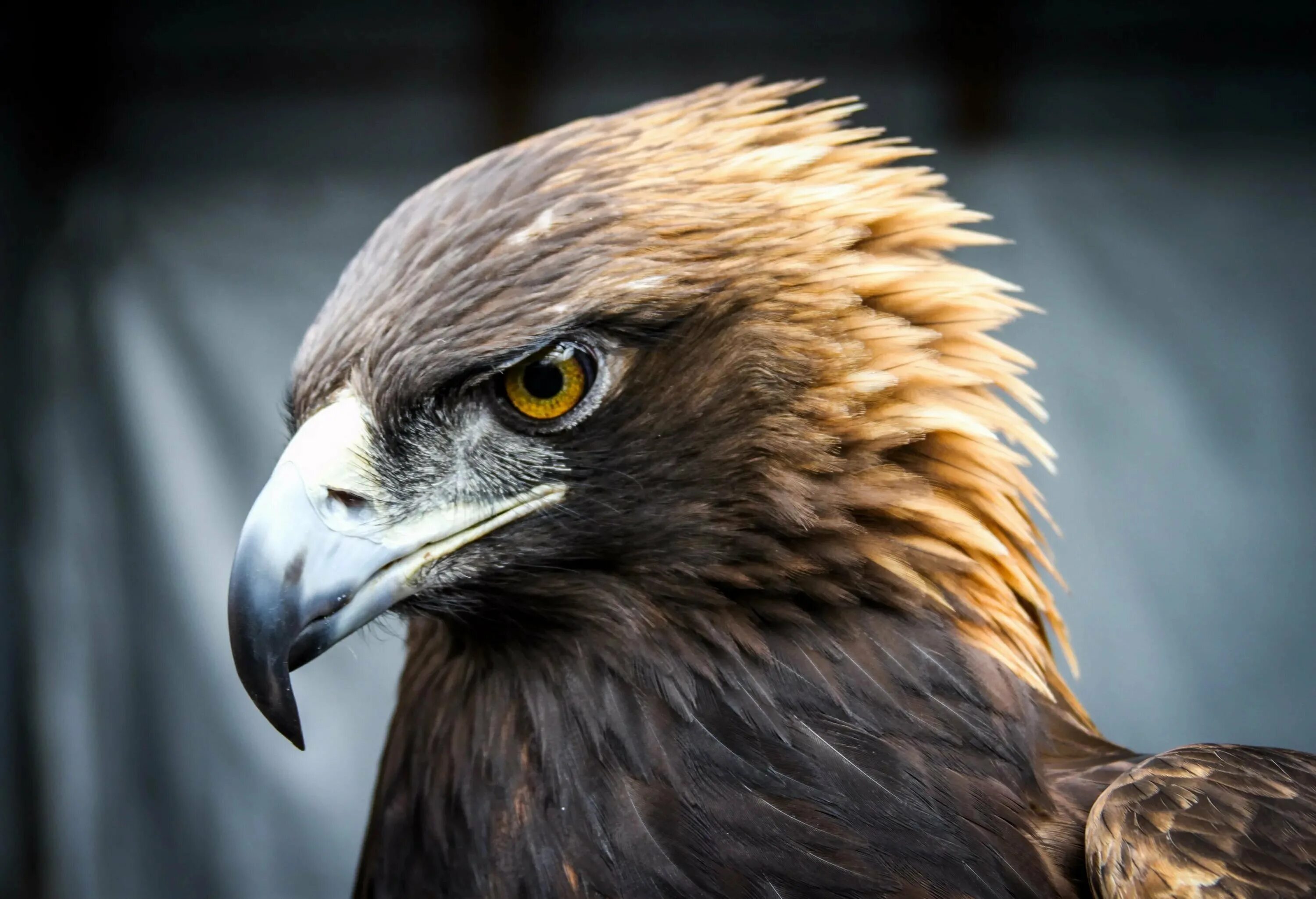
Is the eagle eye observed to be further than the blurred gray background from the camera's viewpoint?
No

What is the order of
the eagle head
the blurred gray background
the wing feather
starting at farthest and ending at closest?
the blurred gray background
the eagle head
the wing feather

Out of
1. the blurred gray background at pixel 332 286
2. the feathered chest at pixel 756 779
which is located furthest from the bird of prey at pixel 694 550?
the blurred gray background at pixel 332 286

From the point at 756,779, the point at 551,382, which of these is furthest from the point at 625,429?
the point at 756,779

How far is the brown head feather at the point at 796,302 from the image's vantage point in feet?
2.78

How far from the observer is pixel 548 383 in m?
0.86

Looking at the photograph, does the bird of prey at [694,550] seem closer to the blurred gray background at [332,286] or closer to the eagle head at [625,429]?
the eagle head at [625,429]

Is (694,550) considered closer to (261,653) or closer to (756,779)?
(756,779)

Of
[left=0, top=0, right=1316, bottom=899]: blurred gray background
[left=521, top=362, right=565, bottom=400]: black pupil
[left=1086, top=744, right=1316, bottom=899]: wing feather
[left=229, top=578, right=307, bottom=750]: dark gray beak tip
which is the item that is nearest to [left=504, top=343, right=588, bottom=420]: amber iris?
[left=521, top=362, right=565, bottom=400]: black pupil

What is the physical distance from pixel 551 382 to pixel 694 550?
0.20 meters

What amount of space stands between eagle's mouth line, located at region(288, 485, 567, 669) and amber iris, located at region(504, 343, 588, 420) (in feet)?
0.23

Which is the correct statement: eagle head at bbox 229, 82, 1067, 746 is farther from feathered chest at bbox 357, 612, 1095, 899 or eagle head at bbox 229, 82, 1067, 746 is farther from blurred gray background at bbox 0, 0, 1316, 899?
blurred gray background at bbox 0, 0, 1316, 899

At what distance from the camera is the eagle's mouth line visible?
0.80m

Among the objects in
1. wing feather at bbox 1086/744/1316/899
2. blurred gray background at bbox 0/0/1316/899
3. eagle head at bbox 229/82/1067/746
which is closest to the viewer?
wing feather at bbox 1086/744/1316/899

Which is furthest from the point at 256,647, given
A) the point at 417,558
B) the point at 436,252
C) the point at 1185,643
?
the point at 1185,643
